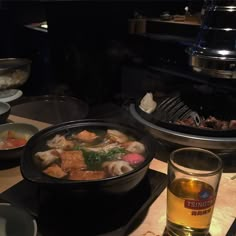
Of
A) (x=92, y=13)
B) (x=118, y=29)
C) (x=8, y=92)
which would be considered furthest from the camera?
(x=118, y=29)

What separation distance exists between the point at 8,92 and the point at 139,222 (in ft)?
4.90

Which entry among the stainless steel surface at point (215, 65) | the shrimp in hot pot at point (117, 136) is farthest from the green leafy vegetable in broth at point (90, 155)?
the stainless steel surface at point (215, 65)

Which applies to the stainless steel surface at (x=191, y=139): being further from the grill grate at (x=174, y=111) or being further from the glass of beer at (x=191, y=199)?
the glass of beer at (x=191, y=199)

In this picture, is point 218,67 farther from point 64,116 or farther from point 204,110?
point 64,116

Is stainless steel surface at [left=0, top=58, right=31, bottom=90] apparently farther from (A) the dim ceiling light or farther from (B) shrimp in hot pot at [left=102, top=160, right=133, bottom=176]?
(A) the dim ceiling light

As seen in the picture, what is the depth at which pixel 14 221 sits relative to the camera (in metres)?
0.94

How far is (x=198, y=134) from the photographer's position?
1333 millimetres

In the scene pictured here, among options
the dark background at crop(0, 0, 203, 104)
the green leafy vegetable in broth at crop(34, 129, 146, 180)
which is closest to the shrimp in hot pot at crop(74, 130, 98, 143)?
the green leafy vegetable in broth at crop(34, 129, 146, 180)

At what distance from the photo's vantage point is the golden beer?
0.86m

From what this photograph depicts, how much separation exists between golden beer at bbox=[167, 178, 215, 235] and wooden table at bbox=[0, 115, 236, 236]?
0.22 feet

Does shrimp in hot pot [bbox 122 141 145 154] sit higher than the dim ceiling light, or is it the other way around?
the dim ceiling light

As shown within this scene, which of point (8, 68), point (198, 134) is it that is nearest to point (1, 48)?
point (8, 68)

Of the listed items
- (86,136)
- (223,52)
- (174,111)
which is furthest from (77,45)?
(223,52)

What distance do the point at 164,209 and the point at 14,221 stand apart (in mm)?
500
